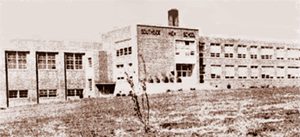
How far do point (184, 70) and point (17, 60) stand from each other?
1931 cm

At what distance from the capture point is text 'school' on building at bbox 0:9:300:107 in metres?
46.4

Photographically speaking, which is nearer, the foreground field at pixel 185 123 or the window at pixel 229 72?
the foreground field at pixel 185 123

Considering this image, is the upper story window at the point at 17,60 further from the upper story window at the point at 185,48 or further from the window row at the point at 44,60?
the upper story window at the point at 185,48

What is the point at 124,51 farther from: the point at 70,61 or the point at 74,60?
the point at 70,61

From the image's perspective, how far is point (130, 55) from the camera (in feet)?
155

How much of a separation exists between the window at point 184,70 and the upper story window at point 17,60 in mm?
17665

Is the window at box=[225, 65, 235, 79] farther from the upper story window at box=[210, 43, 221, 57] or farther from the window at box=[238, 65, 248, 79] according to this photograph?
the upper story window at box=[210, 43, 221, 57]

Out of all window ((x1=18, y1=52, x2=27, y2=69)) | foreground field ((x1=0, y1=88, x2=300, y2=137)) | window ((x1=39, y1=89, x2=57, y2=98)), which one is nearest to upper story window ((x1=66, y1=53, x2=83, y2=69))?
window ((x1=39, y1=89, x2=57, y2=98))

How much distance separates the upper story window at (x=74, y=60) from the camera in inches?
2025

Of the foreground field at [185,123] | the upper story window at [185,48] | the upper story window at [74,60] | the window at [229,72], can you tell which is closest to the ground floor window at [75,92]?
the upper story window at [74,60]

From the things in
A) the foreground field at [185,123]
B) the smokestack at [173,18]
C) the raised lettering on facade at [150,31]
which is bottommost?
the foreground field at [185,123]

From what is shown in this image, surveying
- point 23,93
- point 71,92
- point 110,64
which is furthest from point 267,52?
point 23,93

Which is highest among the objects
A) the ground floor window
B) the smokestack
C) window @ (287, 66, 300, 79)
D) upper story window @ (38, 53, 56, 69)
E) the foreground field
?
the smokestack

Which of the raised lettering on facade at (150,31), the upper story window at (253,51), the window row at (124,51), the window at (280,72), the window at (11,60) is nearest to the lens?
the raised lettering on facade at (150,31)
